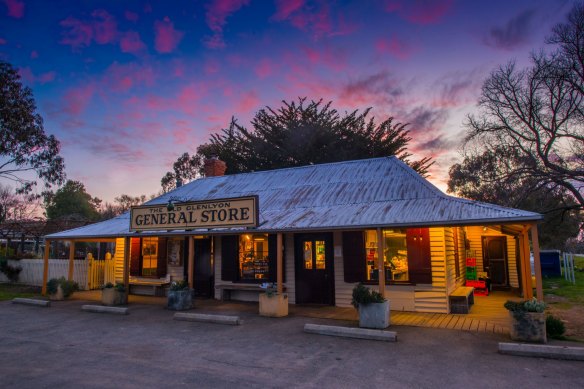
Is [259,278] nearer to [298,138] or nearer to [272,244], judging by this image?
[272,244]

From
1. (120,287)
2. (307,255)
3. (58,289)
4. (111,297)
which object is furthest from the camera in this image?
(58,289)

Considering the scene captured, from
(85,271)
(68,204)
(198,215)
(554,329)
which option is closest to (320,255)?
(198,215)

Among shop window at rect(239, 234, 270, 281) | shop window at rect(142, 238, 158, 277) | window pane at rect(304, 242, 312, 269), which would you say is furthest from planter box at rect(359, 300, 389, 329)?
shop window at rect(142, 238, 158, 277)

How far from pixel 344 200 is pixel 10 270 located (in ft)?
59.5

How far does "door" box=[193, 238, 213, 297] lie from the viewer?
46.1ft

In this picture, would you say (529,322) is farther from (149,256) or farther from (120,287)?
(149,256)

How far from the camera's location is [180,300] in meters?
11.6

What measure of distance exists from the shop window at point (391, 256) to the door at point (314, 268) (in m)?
1.20

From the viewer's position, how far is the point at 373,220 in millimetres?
9398

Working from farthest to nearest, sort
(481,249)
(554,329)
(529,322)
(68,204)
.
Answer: (68,204) → (481,249) → (554,329) → (529,322)

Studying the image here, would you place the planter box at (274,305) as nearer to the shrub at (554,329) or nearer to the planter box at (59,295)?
the shrub at (554,329)

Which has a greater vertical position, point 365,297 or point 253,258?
→ point 253,258

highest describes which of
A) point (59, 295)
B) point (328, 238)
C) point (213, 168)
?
point (213, 168)

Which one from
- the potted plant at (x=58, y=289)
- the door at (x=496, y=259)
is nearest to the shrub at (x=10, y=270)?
the potted plant at (x=58, y=289)
